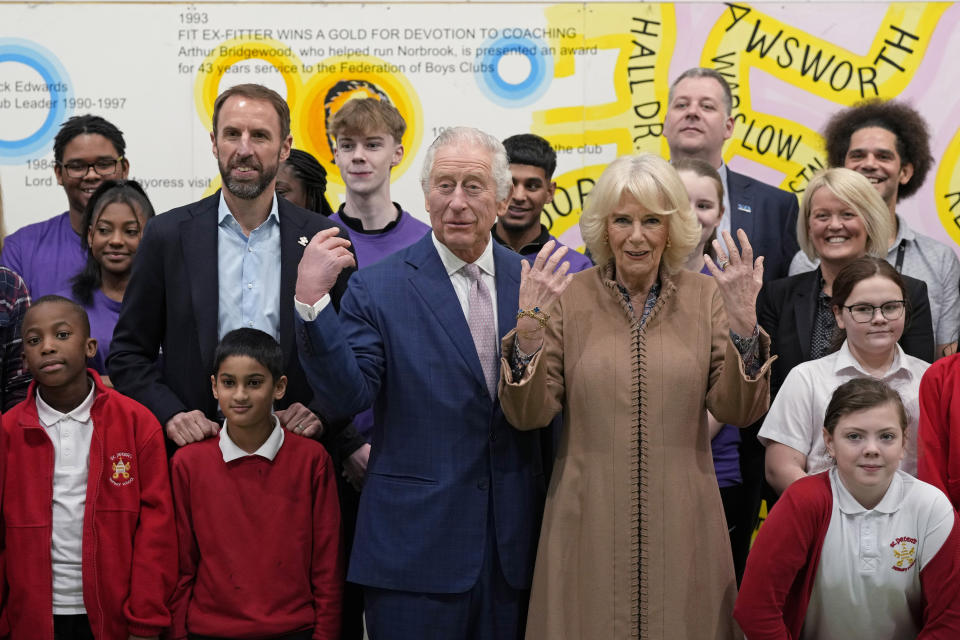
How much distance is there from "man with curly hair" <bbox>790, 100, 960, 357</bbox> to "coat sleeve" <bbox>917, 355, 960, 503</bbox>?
0.76m

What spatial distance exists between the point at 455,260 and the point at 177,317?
86 cm

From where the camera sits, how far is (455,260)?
2.86 metres

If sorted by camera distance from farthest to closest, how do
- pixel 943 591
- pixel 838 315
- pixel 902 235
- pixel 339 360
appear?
1. pixel 902 235
2. pixel 838 315
3. pixel 943 591
4. pixel 339 360

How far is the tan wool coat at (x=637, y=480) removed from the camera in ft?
8.57

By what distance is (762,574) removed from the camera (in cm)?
269

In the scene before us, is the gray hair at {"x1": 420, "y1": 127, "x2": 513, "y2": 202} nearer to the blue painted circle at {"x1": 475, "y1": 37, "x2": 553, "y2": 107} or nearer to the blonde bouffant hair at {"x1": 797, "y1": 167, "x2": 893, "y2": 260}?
the blonde bouffant hair at {"x1": 797, "y1": 167, "x2": 893, "y2": 260}

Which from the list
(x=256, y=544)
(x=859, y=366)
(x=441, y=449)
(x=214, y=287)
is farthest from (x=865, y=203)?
(x=256, y=544)

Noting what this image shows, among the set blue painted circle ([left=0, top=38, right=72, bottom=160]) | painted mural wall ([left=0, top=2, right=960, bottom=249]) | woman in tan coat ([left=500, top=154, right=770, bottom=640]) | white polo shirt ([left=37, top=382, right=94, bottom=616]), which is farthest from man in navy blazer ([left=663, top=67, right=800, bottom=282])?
blue painted circle ([left=0, top=38, right=72, bottom=160])

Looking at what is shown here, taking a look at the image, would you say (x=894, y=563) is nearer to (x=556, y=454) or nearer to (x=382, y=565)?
(x=556, y=454)

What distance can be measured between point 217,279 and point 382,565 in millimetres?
976

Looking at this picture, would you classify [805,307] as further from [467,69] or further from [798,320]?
[467,69]

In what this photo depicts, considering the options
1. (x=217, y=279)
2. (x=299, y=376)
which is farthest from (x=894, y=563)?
(x=217, y=279)

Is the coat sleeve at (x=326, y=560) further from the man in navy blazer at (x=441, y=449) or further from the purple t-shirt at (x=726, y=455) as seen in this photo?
the purple t-shirt at (x=726, y=455)

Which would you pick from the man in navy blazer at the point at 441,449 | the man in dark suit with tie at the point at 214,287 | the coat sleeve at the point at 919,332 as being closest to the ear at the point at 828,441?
the coat sleeve at the point at 919,332
